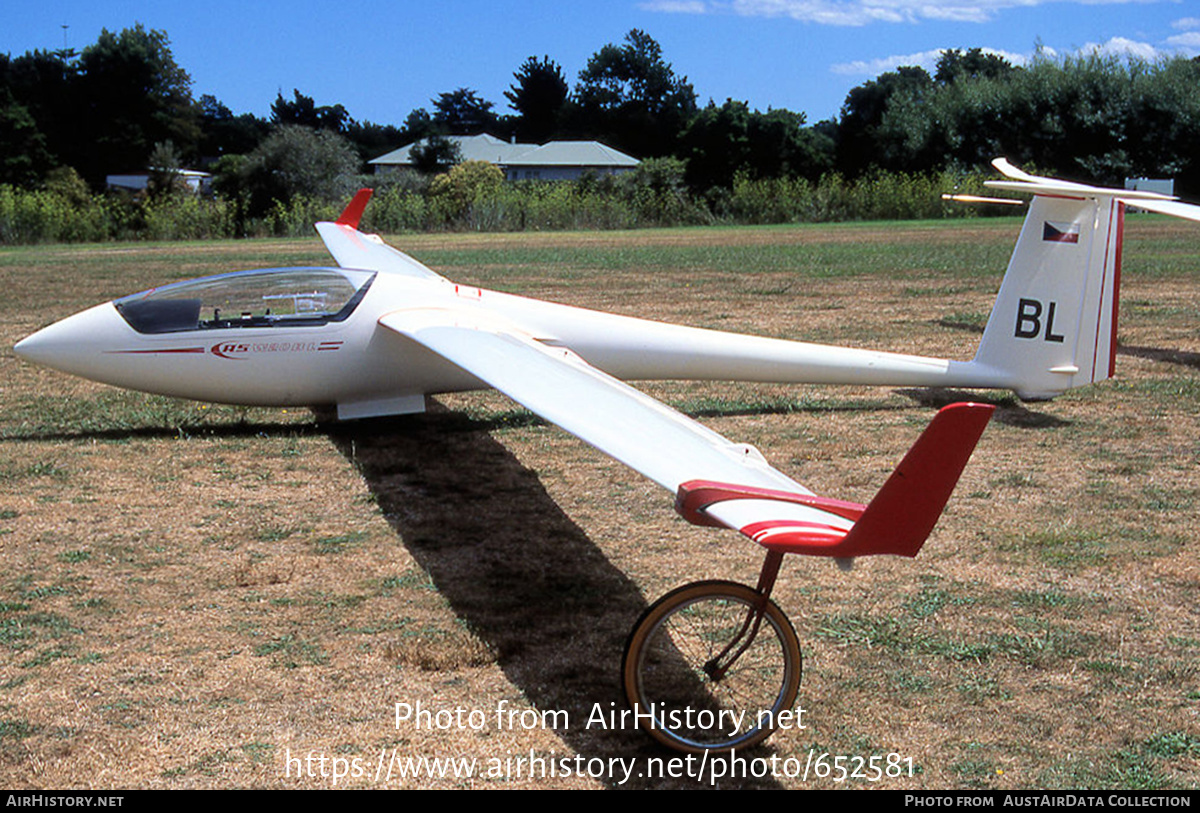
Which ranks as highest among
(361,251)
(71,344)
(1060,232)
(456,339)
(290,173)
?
(290,173)

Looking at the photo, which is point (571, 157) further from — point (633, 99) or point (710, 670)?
point (710, 670)

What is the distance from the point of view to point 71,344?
883 cm

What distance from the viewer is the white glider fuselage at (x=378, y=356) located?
8867 mm

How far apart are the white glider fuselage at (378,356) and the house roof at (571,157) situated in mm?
93368

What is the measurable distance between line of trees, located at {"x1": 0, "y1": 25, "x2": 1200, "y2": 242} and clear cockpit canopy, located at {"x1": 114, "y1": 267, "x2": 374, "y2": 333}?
35.0m

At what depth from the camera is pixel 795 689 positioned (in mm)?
4191

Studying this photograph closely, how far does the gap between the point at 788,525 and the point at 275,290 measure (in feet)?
21.7

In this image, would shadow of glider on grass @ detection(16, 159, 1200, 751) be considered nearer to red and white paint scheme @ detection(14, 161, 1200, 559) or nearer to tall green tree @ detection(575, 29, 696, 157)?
red and white paint scheme @ detection(14, 161, 1200, 559)

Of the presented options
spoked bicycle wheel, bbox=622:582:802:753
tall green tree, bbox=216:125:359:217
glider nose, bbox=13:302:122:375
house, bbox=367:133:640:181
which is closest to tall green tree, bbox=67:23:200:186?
house, bbox=367:133:640:181

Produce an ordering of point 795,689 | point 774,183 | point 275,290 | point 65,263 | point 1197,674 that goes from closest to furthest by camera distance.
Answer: point 795,689
point 1197,674
point 275,290
point 65,263
point 774,183

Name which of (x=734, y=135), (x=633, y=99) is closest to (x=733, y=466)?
(x=734, y=135)

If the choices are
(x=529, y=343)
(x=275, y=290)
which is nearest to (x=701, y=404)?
(x=529, y=343)

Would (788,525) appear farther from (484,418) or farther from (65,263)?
(65,263)

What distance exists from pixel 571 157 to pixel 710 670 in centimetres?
10078
